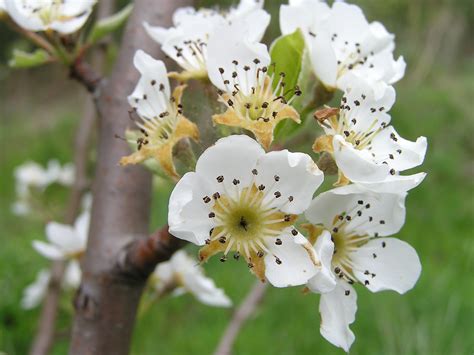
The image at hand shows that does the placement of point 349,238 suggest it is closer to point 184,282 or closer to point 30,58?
point 184,282

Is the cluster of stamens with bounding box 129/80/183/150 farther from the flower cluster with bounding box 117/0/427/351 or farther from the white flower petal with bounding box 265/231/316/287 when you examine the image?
the white flower petal with bounding box 265/231/316/287

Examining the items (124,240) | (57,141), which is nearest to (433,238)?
(124,240)

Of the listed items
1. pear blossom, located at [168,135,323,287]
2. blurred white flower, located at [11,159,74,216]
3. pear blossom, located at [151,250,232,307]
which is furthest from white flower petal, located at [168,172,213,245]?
blurred white flower, located at [11,159,74,216]

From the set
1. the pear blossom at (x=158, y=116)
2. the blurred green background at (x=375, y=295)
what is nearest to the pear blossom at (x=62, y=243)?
the blurred green background at (x=375, y=295)

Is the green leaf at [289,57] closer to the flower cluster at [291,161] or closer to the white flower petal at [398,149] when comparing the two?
the flower cluster at [291,161]

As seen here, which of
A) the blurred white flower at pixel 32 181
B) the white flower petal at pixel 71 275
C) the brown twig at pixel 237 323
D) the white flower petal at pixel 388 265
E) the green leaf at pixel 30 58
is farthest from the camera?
the blurred white flower at pixel 32 181

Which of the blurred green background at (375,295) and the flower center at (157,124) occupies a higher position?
the flower center at (157,124)

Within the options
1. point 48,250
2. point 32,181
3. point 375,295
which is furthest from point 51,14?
point 32,181
